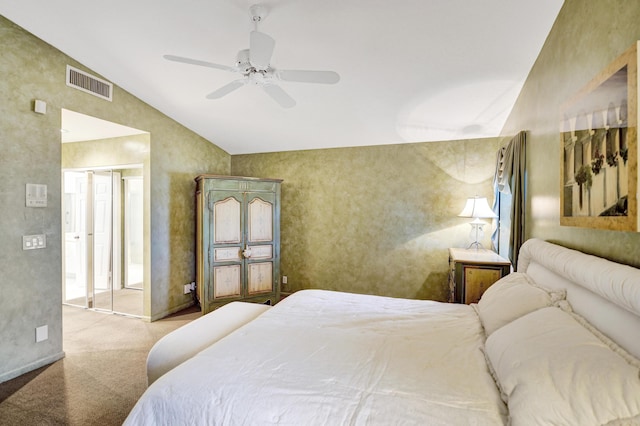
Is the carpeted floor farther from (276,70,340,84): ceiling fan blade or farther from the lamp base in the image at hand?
the lamp base

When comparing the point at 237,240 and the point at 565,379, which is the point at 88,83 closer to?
the point at 237,240

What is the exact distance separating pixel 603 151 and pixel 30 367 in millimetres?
4255

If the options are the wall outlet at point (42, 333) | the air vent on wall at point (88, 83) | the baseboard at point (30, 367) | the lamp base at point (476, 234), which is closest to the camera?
the baseboard at point (30, 367)

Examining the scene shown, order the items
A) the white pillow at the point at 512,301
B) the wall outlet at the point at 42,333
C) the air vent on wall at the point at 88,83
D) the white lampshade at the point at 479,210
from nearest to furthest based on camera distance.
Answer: the white pillow at the point at 512,301
the wall outlet at the point at 42,333
the air vent on wall at the point at 88,83
the white lampshade at the point at 479,210

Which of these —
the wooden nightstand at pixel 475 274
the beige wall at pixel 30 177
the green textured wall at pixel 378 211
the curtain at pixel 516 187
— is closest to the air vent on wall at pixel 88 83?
the beige wall at pixel 30 177

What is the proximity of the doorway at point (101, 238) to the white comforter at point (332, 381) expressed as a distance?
11.1 feet

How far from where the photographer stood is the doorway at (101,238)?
4156 millimetres

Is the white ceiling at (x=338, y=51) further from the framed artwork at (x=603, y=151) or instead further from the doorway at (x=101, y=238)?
the doorway at (x=101, y=238)

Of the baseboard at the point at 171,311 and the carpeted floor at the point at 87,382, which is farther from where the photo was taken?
the baseboard at the point at 171,311

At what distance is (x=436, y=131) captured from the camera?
3707mm

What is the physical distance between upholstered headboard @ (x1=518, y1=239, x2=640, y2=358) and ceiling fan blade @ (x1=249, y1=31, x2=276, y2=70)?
2001 millimetres

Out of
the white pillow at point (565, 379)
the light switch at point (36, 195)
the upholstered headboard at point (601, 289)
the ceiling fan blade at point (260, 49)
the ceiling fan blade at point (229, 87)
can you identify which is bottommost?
the white pillow at point (565, 379)

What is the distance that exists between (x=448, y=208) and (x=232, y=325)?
Result: 3.10 m

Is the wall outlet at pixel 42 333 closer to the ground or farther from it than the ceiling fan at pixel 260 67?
closer to the ground
